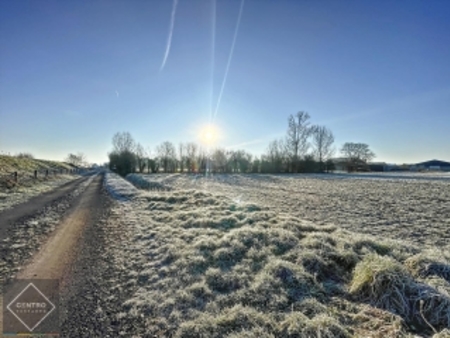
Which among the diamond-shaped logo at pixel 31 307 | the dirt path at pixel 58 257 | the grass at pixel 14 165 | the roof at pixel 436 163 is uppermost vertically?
the roof at pixel 436 163

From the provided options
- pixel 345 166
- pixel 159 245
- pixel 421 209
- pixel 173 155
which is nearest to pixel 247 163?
pixel 173 155

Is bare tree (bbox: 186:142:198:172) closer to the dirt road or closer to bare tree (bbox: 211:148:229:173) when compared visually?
bare tree (bbox: 211:148:229:173)

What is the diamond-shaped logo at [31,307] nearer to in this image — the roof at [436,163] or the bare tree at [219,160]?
the bare tree at [219,160]

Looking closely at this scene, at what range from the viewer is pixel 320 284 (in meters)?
3.81

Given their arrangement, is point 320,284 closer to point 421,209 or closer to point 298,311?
point 298,311

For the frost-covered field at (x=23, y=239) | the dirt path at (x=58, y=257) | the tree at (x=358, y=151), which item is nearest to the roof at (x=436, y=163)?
the tree at (x=358, y=151)

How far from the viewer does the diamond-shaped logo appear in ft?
9.98

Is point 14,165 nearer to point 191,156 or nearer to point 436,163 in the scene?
point 191,156

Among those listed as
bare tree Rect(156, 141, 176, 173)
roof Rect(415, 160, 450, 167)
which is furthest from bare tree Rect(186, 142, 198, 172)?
roof Rect(415, 160, 450, 167)

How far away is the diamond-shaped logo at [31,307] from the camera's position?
3.04 m

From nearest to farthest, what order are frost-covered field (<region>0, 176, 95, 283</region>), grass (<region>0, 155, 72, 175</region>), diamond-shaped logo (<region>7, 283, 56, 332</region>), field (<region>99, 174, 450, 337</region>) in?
field (<region>99, 174, 450, 337</region>) → diamond-shaped logo (<region>7, 283, 56, 332</region>) → frost-covered field (<region>0, 176, 95, 283</region>) → grass (<region>0, 155, 72, 175</region>)

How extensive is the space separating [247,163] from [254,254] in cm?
6020

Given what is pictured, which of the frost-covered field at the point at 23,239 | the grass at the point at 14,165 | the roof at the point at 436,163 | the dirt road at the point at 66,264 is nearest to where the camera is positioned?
the dirt road at the point at 66,264

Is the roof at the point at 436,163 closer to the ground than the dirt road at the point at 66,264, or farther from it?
farther from it
